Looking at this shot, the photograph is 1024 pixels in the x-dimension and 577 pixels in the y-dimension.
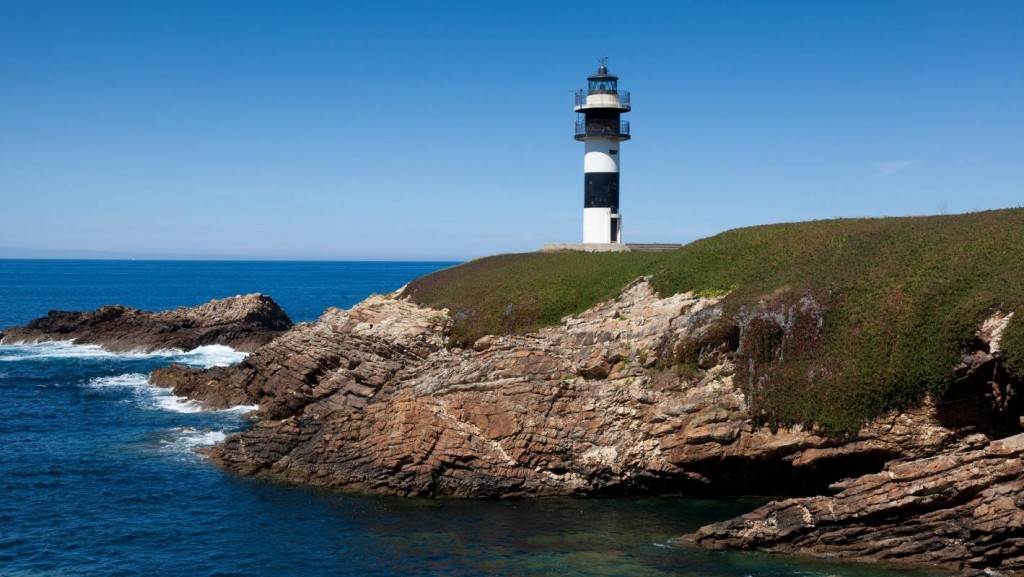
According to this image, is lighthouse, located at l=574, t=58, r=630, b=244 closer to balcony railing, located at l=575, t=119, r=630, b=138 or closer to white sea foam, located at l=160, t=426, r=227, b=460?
balcony railing, located at l=575, t=119, r=630, b=138

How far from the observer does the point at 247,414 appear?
130ft

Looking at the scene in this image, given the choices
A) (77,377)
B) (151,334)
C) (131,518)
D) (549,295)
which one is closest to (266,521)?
(131,518)

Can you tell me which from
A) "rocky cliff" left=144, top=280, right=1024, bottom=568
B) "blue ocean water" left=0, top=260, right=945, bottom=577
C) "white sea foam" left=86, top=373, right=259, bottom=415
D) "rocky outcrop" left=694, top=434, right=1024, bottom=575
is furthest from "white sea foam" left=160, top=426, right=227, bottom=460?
"rocky outcrop" left=694, top=434, right=1024, bottom=575

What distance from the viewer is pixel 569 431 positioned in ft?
94.5

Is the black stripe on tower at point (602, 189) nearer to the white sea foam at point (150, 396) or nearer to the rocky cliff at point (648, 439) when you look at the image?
the rocky cliff at point (648, 439)

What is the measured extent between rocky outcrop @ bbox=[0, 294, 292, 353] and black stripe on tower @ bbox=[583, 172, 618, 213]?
27054 mm

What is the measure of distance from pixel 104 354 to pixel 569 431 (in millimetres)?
45640

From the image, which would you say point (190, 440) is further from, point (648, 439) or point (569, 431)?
point (648, 439)

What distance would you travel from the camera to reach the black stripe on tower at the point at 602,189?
53.9m

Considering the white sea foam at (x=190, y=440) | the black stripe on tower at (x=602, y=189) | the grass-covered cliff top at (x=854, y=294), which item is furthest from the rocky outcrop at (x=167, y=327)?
the grass-covered cliff top at (x=854, y=294)

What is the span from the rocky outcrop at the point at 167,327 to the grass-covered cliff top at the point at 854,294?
30865mm

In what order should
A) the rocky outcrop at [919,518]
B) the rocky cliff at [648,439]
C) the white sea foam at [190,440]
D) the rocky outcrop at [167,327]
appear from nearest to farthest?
the rocky outcrop at [919,518] < the rocky cliff at [648,439] < the white sea foam at [190,440] < the rocky outcrop at [167,327]

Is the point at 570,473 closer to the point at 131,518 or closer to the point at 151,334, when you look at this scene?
the point at 131,518

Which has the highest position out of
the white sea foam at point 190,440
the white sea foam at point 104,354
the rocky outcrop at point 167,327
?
the rocky outcrop at point 167,327
